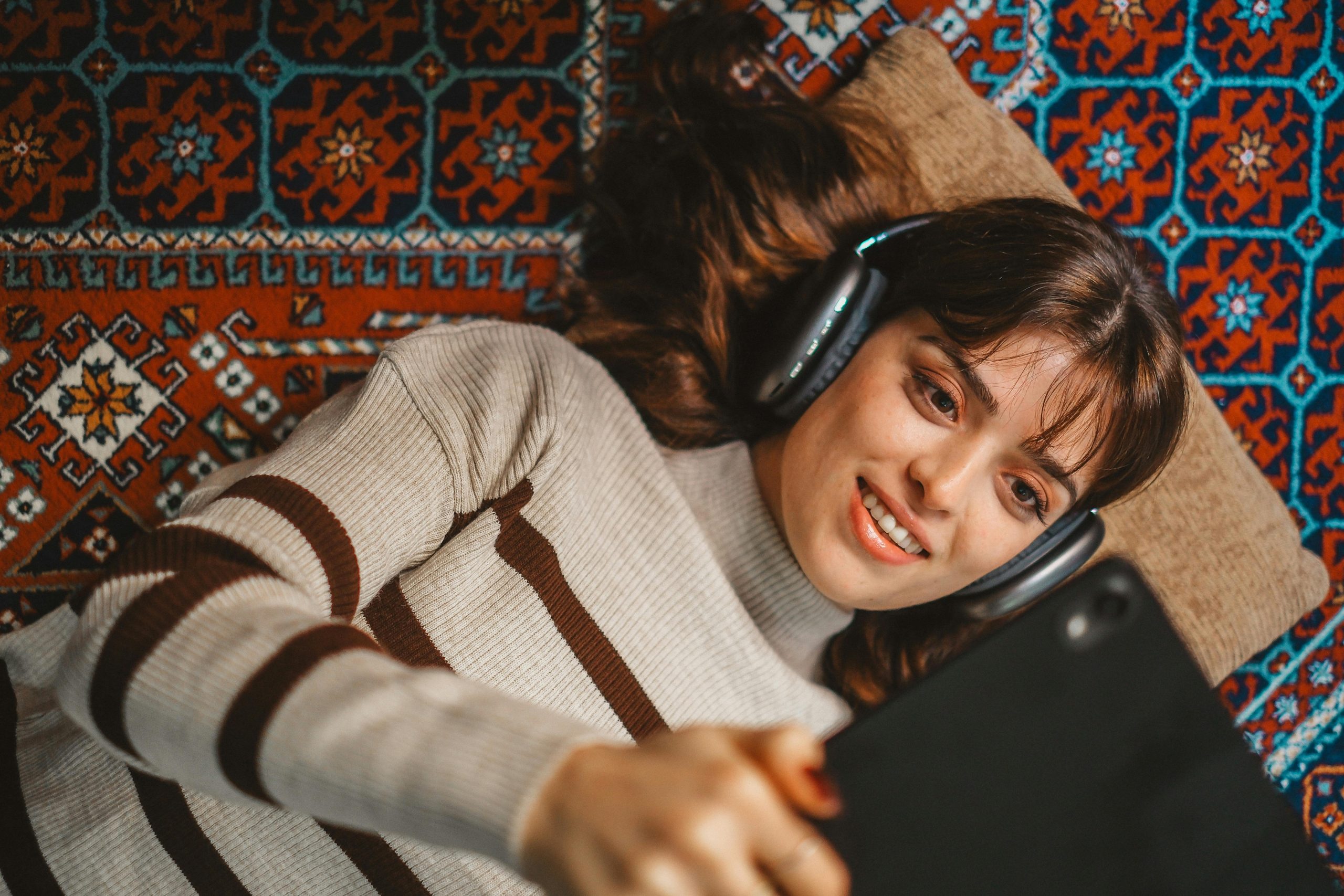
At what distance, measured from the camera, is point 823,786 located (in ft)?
1.17

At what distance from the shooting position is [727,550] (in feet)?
3.35

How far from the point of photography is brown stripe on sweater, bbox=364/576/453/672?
82 cm

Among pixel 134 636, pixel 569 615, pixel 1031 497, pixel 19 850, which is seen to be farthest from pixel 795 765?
pixel 19 850

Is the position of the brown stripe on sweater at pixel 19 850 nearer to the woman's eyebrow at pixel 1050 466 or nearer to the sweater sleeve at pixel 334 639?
the sweater sleeve at pixel 334 639

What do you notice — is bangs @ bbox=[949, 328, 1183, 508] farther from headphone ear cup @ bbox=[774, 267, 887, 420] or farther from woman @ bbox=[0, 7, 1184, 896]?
headphone ear cup @ bbox=[774, 267, 887, 420]

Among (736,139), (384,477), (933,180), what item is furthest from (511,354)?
(933,180)

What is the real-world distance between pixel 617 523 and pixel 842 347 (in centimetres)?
31

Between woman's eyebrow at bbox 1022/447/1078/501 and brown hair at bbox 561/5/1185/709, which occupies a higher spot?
brown hair at bbox 561/5/1185/709

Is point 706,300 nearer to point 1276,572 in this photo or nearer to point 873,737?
point 873,737

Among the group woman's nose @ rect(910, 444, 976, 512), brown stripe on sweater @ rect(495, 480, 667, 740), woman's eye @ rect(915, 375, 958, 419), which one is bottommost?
brown stripe on sweater @ rect(495, 480, 667, 740)

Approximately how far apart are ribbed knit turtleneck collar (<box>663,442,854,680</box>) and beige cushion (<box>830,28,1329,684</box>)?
44cm

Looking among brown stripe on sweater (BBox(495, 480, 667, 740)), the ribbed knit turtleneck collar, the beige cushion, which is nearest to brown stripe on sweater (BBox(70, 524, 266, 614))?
brown stripe on sweater (BBox(495, 480, 667, 740))

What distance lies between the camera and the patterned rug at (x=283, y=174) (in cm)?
106

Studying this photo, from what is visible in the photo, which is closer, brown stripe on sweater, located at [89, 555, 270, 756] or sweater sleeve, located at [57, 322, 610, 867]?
sweater sleeve, located at [57, 322, 610, 867]
